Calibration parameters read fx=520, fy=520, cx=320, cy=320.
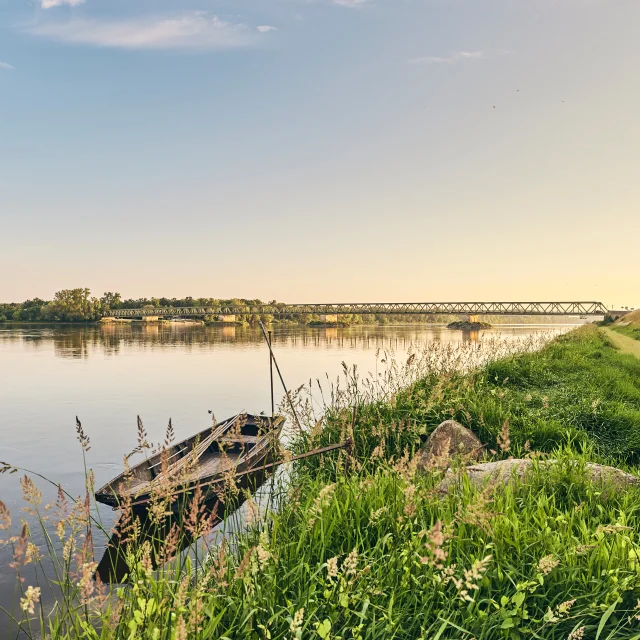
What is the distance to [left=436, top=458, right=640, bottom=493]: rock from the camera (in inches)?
269

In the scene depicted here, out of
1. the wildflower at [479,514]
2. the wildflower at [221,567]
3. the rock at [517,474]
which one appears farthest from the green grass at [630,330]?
the wildflower at [221,567]

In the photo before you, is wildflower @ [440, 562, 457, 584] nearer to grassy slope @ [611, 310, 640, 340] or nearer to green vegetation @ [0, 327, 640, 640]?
green vegetation @ [0, 327, 640, 640]

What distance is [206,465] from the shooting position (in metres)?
15.7

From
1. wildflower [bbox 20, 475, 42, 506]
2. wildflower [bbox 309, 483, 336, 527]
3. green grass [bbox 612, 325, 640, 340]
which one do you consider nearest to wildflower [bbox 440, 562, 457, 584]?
wildflower [bbox 309, 483, 336, 527]

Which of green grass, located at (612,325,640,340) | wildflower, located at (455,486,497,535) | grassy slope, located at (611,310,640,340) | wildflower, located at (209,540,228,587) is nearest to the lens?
wildflower, located at (209,540,228,587)

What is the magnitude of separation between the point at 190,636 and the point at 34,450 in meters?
20.9

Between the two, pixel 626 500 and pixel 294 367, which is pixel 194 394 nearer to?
pixel 294 367

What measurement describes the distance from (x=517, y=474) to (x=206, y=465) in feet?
35.4

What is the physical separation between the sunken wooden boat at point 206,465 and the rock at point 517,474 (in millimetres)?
2720

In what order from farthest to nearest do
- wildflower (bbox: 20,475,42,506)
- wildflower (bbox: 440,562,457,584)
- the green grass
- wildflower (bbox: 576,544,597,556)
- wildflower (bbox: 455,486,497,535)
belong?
the green grass
wildflower (bbox: 576,544,597,556)
wildflower (bbox: 455,486,497,535)
wildflower (bbox: 20,475,42,506)
wildflower (bbox: 440,562,457,584)

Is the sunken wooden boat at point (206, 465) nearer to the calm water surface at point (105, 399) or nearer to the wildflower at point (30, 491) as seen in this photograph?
the wildflower at point (30, 491)

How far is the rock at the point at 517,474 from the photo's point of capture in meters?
6.84

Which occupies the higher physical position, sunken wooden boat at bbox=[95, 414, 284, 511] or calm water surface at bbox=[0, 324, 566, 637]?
sunken wooden boat at bbox=[95, 414, 284, 511]

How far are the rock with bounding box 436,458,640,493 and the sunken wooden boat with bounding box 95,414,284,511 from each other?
2720 millimetres
